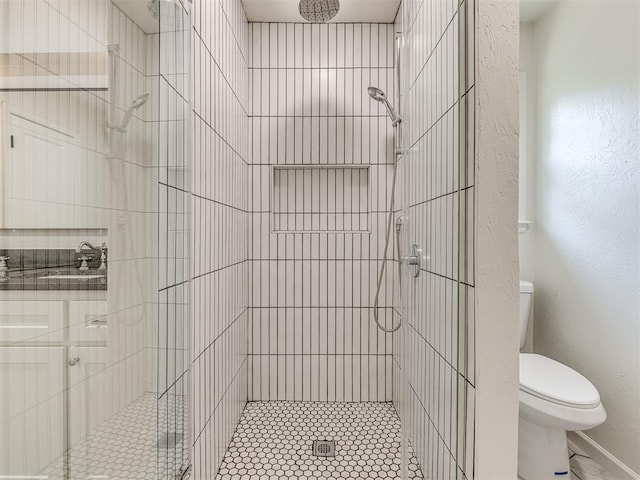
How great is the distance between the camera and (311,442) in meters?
1.76

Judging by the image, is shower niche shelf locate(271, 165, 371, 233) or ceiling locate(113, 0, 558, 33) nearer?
ceiling locate(113, 0, 558, 33)

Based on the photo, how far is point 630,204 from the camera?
1652mm

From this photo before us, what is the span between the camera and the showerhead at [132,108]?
0.74 m

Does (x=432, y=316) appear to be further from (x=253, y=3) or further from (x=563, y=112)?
(x=253, y=3)

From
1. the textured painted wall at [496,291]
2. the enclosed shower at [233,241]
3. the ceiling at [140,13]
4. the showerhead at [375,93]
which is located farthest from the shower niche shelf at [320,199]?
the ceiling at [140,13]

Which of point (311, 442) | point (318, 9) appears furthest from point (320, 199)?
point (311, 442)

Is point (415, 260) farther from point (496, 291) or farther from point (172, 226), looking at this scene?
point (172, 226)

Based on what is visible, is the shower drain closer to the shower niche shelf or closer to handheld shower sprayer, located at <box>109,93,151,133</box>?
the shower niche shelf

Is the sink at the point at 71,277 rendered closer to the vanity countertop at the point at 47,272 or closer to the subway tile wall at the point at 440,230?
the vanity countertop at the point at 47,272

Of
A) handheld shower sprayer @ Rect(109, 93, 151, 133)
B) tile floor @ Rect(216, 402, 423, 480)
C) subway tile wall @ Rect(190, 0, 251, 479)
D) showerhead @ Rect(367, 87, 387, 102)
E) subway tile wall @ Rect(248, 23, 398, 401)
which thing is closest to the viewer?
handheld shower sprayer @ Rect(109, 93, 151, 133)

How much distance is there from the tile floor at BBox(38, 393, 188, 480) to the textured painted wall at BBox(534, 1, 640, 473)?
6.30 feet

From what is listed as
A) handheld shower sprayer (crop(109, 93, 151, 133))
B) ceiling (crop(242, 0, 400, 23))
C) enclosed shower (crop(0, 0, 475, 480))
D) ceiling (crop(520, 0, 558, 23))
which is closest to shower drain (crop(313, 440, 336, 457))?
enclosed shower (crop(0, 0, 475, 480))

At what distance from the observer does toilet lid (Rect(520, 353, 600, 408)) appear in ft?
4.67

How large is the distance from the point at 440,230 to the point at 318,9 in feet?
4.32
